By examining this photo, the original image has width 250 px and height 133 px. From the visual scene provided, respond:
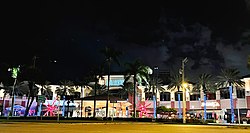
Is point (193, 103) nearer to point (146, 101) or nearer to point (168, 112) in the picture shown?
point (146, 101)

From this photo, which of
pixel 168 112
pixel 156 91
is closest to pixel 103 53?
pixel 168 112

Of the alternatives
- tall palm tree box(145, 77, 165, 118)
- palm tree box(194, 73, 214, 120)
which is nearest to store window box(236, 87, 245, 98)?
palm tree box(194, 73, 214, 120)

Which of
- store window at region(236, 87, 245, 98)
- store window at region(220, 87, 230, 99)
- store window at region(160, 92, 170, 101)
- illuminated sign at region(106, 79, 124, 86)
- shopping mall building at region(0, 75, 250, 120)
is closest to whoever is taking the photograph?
shopping mall building at region(0, 75, 250, 120)

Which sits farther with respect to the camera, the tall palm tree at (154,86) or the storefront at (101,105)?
the tall palm tree at (154,86)

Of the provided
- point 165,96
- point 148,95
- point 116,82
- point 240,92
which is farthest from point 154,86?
point 240,92

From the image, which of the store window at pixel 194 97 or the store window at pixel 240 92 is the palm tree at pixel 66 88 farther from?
the store window at pixel 240 92

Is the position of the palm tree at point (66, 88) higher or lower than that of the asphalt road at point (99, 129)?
higher

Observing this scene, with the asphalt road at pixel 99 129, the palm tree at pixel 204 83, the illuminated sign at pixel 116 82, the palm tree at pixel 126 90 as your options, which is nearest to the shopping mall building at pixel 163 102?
the illuminated sign at pixel 116 82

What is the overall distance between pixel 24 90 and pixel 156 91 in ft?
135

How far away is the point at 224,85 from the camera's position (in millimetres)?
84938

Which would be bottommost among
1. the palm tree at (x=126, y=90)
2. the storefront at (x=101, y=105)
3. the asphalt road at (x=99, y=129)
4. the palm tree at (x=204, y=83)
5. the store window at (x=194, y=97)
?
the asphalt road at (x=99, y=129)

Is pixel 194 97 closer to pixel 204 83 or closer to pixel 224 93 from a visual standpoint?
pixel 204 83

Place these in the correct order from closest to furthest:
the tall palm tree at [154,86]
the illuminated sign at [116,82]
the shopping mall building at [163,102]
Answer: the shopping mall building at [163,102] < the tall palm tree at [154,86] < the illuminated sign at [116,82]

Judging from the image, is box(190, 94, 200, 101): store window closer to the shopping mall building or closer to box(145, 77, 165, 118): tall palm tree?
the shopping mall building
